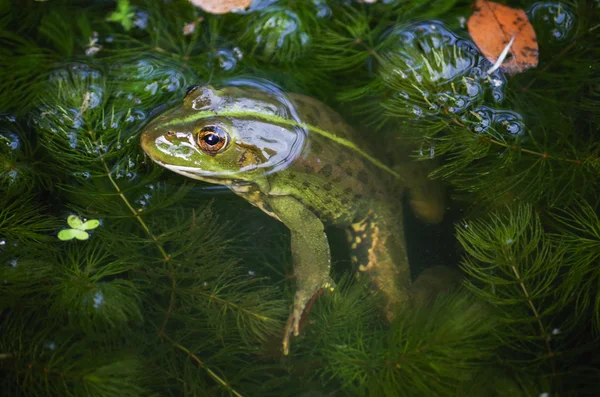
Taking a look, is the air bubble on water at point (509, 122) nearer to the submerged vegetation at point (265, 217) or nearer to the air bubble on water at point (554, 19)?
the submerged vegetation at point (265, 217)

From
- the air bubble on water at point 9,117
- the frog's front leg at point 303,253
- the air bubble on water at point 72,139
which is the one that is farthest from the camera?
the air bubble on water at point 9,117

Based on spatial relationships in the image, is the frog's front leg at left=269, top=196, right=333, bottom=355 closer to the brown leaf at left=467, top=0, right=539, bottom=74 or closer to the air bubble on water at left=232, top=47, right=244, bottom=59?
the air bubble on water at left=232, top=47, right=244, bottom=59

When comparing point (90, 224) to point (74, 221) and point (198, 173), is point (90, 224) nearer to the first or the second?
point (74, 221)

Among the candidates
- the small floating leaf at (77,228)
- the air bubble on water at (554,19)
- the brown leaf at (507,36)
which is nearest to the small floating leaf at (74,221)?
the small floating leaf at (77,228)

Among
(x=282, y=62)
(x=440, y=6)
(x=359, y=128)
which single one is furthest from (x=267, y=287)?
(x=440, y=6)

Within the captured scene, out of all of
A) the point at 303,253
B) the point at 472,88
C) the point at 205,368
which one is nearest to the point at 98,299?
the point at 205,368

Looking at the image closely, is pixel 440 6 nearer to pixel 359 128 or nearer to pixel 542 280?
pixel 359 128

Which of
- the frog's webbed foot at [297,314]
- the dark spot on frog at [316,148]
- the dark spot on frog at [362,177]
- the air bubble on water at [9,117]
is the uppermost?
the dark spot on frog at [316,148]
